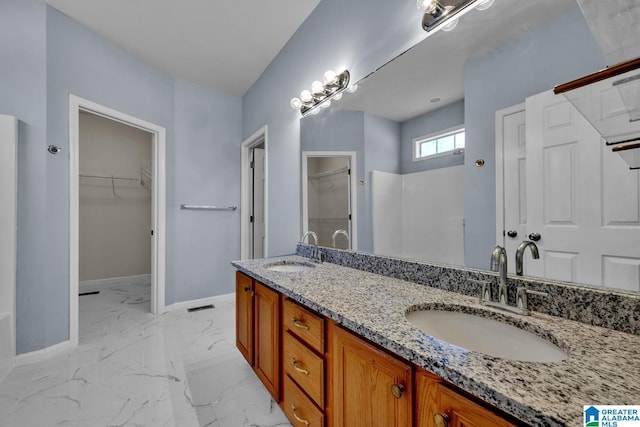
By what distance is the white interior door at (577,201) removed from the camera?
749 mm

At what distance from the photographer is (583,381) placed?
512mm

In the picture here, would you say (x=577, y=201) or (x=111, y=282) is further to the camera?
(x=111, y=282)

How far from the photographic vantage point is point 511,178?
3.20ft

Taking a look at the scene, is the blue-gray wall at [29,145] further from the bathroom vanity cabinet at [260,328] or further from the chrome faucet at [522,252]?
the chrome faucet at [522,252]

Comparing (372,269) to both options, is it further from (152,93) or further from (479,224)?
(152,93)

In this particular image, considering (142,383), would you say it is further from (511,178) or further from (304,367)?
(511,178)

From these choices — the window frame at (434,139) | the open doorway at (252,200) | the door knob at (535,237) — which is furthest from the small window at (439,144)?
the open doorway at (252,200)

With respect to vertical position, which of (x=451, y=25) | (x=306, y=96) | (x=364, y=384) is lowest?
(x=364, y=384)

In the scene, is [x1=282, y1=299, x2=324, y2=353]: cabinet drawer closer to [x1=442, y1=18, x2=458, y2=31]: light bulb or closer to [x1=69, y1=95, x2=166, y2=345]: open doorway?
[x1=442, y1=18, x2=458, y2=31]: light bulb

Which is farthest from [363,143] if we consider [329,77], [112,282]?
[112,282]

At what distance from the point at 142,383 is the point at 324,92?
233 centimetres

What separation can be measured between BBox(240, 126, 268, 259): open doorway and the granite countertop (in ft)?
8.43

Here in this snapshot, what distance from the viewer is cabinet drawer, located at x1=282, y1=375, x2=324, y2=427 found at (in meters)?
1.07

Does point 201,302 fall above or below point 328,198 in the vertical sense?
below
